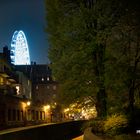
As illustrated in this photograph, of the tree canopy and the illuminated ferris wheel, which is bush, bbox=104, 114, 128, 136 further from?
the illuminated ferris wheel

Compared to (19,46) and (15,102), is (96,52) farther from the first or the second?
(19,46)

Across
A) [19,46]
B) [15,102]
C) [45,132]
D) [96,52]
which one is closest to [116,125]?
[96,52]

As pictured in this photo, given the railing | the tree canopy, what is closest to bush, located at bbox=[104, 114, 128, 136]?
the tree canopy

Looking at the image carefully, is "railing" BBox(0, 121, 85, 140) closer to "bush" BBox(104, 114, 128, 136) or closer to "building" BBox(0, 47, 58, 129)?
"building" BBox(0, 47, 58, 129)

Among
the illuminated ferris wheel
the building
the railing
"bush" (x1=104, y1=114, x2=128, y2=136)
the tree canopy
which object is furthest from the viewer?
the illuminated ferris wheel

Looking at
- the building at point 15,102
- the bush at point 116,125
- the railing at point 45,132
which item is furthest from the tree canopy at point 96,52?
the building at point 15,102

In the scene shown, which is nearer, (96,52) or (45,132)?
(96,52)

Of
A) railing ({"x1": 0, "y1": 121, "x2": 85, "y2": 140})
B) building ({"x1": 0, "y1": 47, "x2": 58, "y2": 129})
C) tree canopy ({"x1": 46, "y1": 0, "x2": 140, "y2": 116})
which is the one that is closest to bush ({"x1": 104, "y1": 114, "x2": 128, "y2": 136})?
tree canopy ({"x1": 46, "y1": 0, "x2": 140, "y2": 116})

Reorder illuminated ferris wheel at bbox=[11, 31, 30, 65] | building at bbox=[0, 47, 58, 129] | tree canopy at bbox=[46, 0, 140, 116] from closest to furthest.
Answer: tree canopy at bbox=[46, 0, 140, 116]
building at bbox=[0, 47, 58, 129]
illuminated ferris wheel at bbox=[11, 31, 30, 65]

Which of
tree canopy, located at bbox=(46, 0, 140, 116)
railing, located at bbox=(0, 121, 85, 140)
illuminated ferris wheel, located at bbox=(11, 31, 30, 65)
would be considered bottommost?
railing, located at bbox=(0, 121, 85, 140)

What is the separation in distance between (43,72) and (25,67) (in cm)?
1416

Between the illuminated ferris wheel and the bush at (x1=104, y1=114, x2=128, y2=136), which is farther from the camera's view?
the illuminated ferris wheel

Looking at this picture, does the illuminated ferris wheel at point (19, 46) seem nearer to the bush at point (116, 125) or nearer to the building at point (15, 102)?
the building at point (15, 102)

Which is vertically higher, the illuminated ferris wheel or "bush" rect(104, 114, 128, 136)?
the illuminated ferris wheel
